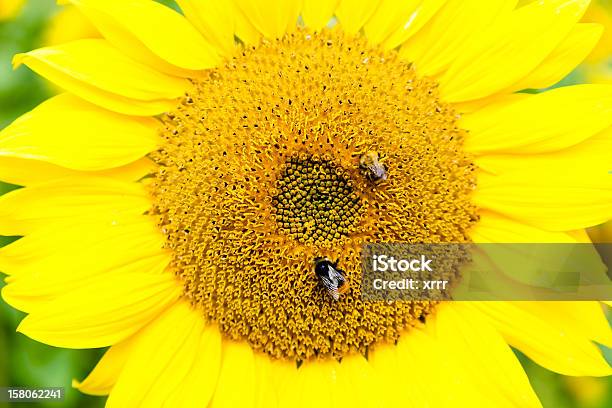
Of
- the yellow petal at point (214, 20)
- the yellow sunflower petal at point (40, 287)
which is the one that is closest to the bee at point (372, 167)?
the yellow petal at point (214, 20)

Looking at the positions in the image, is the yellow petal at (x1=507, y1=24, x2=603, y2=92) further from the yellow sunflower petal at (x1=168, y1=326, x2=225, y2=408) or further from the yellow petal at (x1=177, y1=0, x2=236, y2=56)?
the yellow sunflower petal at (x1=168, y1=326, x2=225, y2=408)

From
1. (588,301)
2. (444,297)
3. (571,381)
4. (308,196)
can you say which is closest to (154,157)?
(308,196)

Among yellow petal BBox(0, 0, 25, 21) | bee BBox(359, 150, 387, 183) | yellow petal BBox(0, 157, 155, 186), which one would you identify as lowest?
bee BBox(359, 150, 387, 183)

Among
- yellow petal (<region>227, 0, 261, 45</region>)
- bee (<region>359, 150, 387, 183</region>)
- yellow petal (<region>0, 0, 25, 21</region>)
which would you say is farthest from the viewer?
yellow petal (<region>0, 0, 25, 21</region>)

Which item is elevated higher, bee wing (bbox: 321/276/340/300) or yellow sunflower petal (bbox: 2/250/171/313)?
yellow sunflower petal (bbox: 2/250/171/313)

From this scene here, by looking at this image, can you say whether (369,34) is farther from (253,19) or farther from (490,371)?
(490,371)

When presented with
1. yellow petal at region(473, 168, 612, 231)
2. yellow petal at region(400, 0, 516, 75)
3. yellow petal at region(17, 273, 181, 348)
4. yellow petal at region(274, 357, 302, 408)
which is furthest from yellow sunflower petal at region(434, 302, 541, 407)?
yellow petal at region(17, 273, 181, 348)
